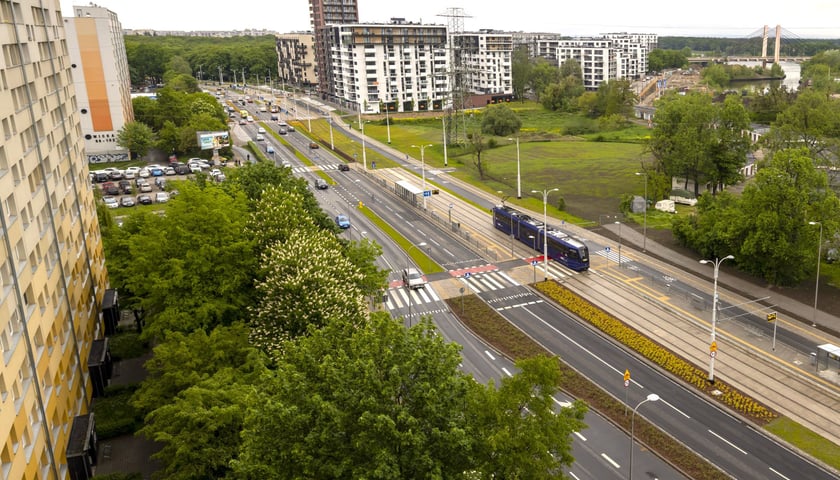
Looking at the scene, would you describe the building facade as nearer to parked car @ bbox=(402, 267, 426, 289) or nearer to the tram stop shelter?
parked car @ bbox=(402, 267, 426, 289)

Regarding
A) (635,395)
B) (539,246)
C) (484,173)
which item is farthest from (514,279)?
(484,173)

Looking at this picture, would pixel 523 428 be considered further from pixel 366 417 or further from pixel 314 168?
pixel 314 168

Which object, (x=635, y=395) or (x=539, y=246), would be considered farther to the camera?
(x=539, y=246)

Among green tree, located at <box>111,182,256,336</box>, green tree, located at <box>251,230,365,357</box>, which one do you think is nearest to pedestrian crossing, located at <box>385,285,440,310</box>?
green tree, located at <box>251,230,365,357</box>

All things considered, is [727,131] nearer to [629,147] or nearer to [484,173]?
[484,173]

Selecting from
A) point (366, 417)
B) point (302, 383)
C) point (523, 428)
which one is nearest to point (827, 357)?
point (523, 428)

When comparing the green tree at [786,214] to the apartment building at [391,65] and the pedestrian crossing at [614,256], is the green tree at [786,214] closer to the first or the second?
the pedestrian crossing at [614,256]

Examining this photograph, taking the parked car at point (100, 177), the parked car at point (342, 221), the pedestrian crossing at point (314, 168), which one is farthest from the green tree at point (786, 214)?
the parked car at point (100, 177)
